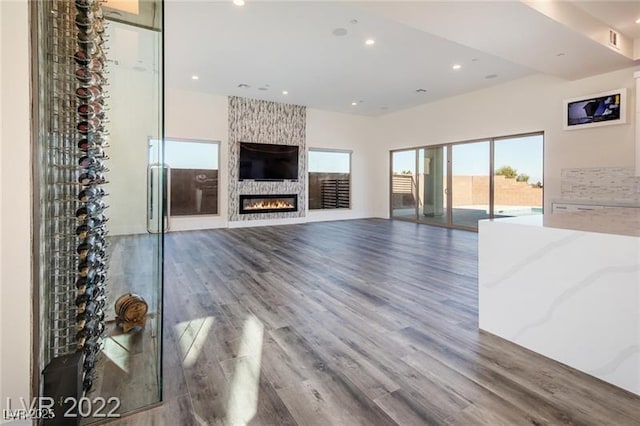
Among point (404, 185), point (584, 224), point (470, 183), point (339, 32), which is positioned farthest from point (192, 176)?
point (584, 224)

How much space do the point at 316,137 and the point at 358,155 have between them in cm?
168

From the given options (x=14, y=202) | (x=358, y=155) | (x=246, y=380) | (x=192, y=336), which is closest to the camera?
(x=14, y=202)

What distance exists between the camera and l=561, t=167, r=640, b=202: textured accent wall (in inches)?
198

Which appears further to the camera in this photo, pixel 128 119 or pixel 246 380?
pixel 128 119

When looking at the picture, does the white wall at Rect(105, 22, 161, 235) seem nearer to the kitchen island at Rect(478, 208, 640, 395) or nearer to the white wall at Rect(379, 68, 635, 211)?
the kitchen island at Rect(478, 208, 640, 395)

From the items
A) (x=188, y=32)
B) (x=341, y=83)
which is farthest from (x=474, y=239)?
(x=188, y=32)

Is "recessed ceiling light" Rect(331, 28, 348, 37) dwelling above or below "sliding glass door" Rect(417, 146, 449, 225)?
above

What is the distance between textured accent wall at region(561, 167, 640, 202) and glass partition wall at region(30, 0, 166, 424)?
663 cm

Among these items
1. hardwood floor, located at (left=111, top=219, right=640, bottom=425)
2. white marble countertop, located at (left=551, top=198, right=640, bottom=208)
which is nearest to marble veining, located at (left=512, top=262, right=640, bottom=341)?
hardwood floor, located at (left=111, top=219, right=640, bottom=425)

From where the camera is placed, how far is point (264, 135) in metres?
8.23

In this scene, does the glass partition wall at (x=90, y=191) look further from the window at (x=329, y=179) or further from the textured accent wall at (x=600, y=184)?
the window at (x=329, y=179)

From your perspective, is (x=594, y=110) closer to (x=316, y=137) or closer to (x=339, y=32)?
(x=339, y=32)

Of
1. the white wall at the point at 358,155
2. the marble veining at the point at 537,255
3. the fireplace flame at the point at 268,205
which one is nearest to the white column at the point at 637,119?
the marble veining at the point at 537,255

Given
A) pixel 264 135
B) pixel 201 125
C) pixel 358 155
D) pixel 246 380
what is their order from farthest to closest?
pixel 358 155
pixel 264 135
pixel 201 125
pixel 246 380
